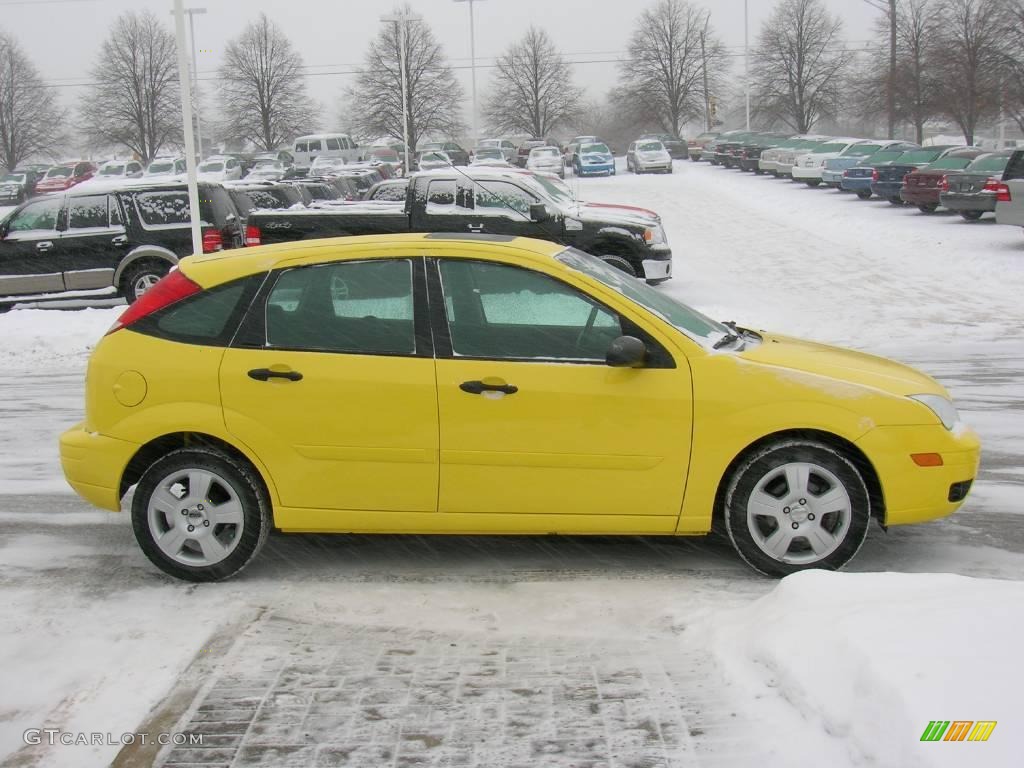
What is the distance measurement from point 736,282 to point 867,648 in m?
14.4

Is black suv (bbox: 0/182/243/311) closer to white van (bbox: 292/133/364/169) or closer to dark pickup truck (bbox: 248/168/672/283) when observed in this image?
dark pickup truck (bbox: 248/168/672/283)

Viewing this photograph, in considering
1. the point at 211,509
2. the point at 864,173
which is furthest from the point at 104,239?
the point at 864,173

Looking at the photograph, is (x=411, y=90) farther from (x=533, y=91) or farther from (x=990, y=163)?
(x=990, y=163)

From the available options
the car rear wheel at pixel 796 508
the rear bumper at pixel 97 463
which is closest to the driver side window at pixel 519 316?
the car rear wheel at pixel 796 508

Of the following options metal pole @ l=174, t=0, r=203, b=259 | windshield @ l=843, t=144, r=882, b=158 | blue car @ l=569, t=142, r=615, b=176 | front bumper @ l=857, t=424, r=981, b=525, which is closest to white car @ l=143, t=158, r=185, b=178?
blue car @ l=569, t=142, r=615, b=176

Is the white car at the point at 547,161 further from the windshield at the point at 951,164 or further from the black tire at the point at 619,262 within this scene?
the black tire at the point at 619,262

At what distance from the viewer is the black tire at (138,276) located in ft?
52.3

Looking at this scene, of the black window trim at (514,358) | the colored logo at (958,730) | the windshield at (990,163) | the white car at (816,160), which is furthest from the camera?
the white car at (816,160)

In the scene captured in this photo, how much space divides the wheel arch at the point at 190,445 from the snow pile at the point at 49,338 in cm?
681

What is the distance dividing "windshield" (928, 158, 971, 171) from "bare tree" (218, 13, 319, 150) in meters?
67.8

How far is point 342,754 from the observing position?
3736 mm

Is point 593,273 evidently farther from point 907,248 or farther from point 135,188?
point 907,248

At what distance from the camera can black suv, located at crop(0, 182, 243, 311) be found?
52.3 ft

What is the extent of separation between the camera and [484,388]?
5.18 metres
